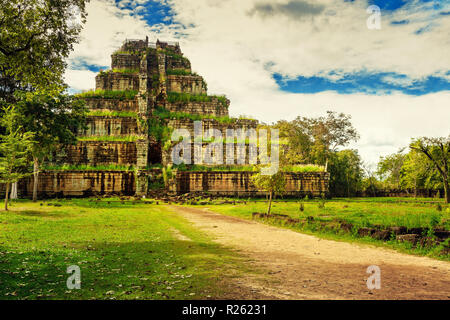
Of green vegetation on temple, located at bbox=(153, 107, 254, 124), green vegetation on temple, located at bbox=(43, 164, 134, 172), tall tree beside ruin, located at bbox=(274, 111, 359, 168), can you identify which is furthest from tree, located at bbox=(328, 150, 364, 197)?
green vegetation on temple, located at bbox=(43, 164, 134, 172)

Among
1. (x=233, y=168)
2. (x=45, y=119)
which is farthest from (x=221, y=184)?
(x=45, y=119)

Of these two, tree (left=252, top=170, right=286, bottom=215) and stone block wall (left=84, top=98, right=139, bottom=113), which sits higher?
stone block wall (left=84, top=98, right=139, bottom=113)

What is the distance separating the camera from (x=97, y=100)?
40.4 metres

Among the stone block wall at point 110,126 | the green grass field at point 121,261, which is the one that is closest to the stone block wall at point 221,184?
the stone block wall at point 110,126

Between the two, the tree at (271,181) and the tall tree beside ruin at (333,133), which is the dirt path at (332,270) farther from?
the tall tree beside ruin at (333,133)

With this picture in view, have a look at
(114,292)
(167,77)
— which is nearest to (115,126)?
(167,77)

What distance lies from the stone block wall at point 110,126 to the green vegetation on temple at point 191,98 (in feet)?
Result: 21.6

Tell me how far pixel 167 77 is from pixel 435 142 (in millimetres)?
34891

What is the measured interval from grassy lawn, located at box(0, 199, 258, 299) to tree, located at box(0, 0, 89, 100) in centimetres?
632

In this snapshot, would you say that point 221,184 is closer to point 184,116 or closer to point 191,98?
point 184,116

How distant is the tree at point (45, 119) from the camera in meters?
28.1

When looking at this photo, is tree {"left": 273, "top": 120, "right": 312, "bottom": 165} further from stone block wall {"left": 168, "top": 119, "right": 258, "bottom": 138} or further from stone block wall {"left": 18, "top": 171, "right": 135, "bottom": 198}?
stone block wall {"left": 18, "top": 171, "right": 135, "bottom": 198}

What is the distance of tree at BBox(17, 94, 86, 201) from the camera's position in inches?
1106
